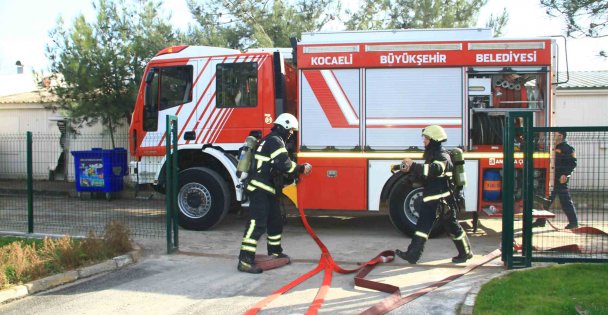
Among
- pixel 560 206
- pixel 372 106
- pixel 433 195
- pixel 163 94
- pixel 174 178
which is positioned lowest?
pixel 560 206

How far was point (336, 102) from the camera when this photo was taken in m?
8.08

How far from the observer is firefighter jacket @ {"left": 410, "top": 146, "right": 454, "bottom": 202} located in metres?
6.12

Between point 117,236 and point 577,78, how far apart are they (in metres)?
13.8

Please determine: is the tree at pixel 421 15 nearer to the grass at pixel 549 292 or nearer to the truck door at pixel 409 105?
the truck door at pixel 409 105

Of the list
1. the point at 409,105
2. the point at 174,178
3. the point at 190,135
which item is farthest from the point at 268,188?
the point at 190,135

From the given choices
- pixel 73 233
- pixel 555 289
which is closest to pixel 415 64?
pixel 555 289

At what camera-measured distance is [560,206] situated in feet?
20.0

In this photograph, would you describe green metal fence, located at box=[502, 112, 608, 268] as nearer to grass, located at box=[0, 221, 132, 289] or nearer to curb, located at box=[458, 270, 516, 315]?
curb, located at box=[458, 270, 516, 315]

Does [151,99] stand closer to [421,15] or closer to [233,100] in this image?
[233,100]

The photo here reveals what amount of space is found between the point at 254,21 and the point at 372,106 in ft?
25.8

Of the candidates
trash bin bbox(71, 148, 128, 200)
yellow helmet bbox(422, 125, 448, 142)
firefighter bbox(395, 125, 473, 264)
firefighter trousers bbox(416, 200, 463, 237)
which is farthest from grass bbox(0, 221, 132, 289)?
trash bin bbox(71, 148, 128, 200)

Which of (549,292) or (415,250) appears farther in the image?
(415,250)

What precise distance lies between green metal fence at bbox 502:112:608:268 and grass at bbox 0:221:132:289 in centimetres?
470

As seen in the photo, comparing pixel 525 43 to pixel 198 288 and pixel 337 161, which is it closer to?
pixel 337 161
